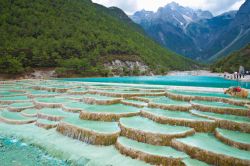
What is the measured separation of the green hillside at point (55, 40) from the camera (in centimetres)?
6034

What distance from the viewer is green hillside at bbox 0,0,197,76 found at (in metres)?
60.3

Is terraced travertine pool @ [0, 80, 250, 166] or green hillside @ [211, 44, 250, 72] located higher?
green hillside @ [211, 44, 250, 72]

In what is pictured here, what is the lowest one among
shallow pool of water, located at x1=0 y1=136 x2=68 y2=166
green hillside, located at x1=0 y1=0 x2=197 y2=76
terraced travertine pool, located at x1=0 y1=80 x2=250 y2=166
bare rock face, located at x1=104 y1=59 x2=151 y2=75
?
shallow pool of water, located at x1=0 y1=136 x2=68 y2=166

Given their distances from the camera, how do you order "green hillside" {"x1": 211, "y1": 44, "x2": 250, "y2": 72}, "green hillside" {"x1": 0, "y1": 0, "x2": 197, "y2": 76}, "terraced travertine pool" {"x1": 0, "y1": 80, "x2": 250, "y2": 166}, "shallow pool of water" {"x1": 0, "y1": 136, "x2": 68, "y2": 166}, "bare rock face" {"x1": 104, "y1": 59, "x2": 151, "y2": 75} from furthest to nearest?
"green hillside" {"x1": 211, "y1": 44, "x2": 250, "y2": 72} < "bare rock face" {"x1": 104, "y1": 59, "x2": 151, "y2": 75} < "green hillside" {"x1": 0, "y1": 0, "x2": 197, "y2": 76} < "shallow pool of water" {"x1": 0, "y1": 136, "x2": 68, "y2": 166} < "terraced travertine pool" {"x1": 0, "y1": 80, "x2": 250, "y2": 166}

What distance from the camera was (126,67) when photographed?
3305 inches

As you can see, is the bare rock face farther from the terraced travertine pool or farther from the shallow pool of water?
the shallow pool of water

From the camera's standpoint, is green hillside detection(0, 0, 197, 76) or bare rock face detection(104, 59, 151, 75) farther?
bare rock face detection(104, 59, 151, 75)

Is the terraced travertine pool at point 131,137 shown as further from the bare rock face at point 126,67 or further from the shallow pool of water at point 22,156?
the bare rock face at point 126,67

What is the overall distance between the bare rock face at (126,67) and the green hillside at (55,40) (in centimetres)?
245

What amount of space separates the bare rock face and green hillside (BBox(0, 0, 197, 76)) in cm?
245

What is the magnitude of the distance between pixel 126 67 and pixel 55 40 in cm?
2548

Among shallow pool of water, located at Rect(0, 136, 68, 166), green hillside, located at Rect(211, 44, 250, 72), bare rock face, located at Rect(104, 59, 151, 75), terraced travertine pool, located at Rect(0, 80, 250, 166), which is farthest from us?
green hillside, located at Rect(211, 44, 250, 72)

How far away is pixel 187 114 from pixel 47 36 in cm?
7339

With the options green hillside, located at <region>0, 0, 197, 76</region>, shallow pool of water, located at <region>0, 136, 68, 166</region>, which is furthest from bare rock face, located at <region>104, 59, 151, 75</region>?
shallow pool of water, located at <region>0, 136, 68, 166</region>
